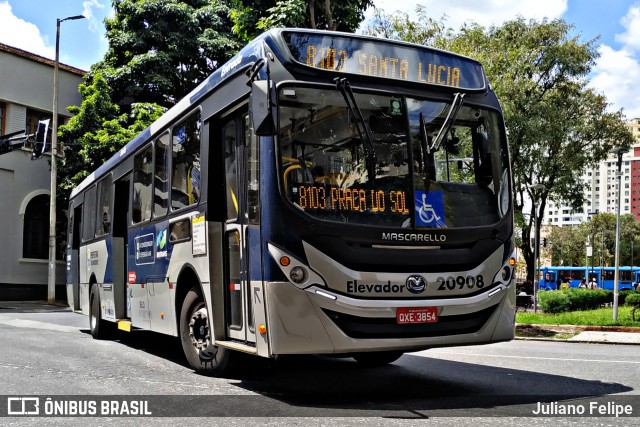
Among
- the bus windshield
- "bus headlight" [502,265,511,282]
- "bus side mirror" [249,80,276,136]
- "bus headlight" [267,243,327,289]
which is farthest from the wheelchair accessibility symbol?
"bus side mirror" [249,80,276,136]

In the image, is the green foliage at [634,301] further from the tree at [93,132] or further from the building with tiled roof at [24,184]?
the building with tiled roof at [24,184]

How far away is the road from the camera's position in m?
6.06

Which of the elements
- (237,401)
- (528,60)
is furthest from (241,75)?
(528,60)

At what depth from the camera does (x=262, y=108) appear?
6613 mm

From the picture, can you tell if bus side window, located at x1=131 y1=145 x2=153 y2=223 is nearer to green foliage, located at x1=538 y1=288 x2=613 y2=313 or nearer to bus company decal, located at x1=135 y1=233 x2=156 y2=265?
bus company decal, located at x1=135 y1=233 x2=156 y2=265

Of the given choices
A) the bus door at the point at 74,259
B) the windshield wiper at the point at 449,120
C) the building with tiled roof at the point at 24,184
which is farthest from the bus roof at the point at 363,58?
the building with tiled roof at the point at 24,184

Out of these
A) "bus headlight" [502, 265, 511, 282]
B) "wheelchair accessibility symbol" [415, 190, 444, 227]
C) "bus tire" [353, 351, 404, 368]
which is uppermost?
"wheelchair accessibility symbol" [415, 190, 444, 227]

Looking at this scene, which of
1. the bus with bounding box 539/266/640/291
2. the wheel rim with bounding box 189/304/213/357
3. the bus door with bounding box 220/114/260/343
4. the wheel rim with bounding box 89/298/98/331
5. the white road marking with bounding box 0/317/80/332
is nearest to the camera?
the bus door with bounding box 220/114/260/343

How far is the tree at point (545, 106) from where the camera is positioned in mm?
28914

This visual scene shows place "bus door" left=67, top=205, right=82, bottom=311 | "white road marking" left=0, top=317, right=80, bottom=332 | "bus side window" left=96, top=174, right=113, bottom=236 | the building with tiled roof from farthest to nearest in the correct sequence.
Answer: the building with tiled roof → "white road marking" left=0, top=317, right=80, bottom=332 → "bus door" left=67, top=205, right=82, bottom=311 → "bus side window" left=96, top=174, right=113, bottom=236

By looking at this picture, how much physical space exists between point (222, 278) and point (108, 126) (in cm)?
2431

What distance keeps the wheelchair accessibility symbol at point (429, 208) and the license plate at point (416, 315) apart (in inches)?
31.9

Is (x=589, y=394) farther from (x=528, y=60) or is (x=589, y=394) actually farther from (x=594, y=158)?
(x=594, y=158)

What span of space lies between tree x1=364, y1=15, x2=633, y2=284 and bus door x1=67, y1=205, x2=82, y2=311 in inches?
606
